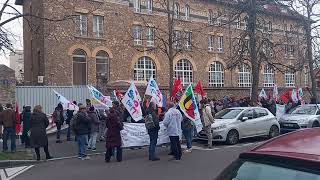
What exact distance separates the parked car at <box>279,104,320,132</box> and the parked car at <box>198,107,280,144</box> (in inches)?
56.3

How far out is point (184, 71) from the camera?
138 feet

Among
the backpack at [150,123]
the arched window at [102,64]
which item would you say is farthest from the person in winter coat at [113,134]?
the arched window at [102,64]

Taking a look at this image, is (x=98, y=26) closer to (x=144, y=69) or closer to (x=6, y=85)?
(x=144, y=69)

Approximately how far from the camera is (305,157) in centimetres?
284

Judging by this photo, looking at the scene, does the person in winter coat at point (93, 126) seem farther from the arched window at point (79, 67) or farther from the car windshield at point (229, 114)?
the arched window at point (79, 67)

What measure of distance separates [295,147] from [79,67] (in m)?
32.6

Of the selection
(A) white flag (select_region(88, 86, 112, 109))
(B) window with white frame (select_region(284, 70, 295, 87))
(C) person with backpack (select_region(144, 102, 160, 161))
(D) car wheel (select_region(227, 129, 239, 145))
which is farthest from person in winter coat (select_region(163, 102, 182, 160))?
(B) window with white frame (select_region(284, 70, 295, 87))

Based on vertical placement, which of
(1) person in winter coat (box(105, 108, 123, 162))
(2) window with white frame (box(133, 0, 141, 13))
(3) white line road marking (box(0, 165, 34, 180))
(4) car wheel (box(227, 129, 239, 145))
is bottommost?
(3) white line road marking (box(0, 165, 34, 180))

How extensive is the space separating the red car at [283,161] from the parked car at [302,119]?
1748cm

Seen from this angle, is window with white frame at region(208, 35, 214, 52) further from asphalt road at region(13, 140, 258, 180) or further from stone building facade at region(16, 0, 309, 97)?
asphalt road at region(13, 140, 258, 180)

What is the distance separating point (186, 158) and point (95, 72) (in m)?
22.7

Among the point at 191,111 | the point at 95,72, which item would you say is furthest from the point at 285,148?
the point at 95,72

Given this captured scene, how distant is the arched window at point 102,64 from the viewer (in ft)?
117

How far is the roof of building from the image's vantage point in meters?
2.89
